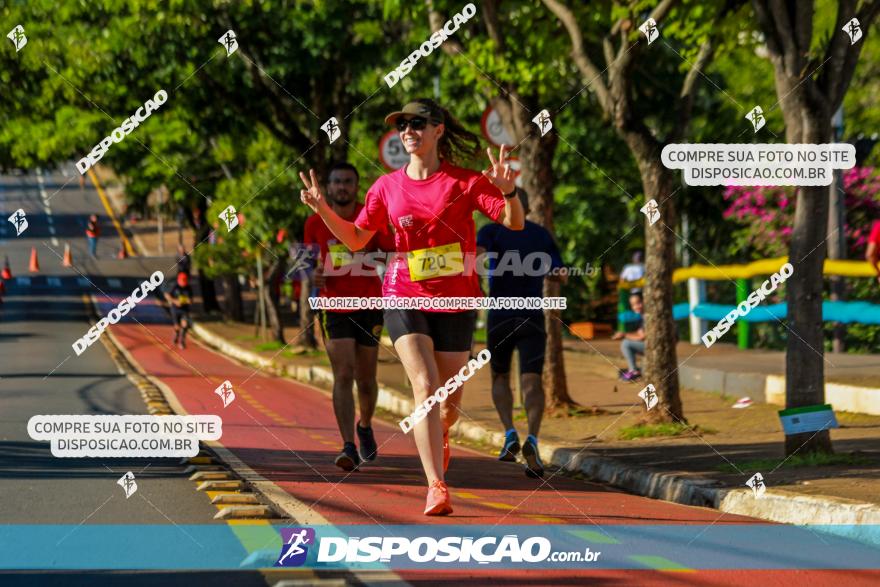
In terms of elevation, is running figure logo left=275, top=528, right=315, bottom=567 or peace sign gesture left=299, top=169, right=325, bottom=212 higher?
peace sign gesture left=299, top=169, right=325, bottom=212

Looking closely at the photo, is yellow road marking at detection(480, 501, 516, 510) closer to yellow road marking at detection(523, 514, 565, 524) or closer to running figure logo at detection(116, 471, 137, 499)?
yellow road marking at detection(523, 514, 565, 524)

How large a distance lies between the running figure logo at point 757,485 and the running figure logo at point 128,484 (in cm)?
355

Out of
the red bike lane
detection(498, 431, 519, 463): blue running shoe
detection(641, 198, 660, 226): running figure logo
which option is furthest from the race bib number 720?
detection(641, 198, 660, 226): running figure logo

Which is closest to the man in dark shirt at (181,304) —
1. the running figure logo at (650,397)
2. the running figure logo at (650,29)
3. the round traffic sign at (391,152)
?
the round traffic sign at (391,152)

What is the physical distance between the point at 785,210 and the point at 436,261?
594 inches

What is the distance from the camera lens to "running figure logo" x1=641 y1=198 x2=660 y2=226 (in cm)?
1280

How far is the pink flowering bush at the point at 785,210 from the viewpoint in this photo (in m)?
21.9

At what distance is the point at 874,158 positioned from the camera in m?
26.3

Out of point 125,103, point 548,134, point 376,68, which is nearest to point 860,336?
point 548,134

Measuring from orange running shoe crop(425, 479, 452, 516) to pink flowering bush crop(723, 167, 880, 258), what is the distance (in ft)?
48.8

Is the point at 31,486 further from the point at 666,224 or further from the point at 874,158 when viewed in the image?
the point at 874,158

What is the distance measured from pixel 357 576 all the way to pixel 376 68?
2053 cm

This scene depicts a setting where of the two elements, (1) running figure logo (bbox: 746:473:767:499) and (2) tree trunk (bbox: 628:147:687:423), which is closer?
(1) running figure logo (bbox: 746:473:767:499)

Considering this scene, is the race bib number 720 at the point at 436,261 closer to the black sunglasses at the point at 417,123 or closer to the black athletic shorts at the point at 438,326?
the black athletic shorts at the point at 438,326
